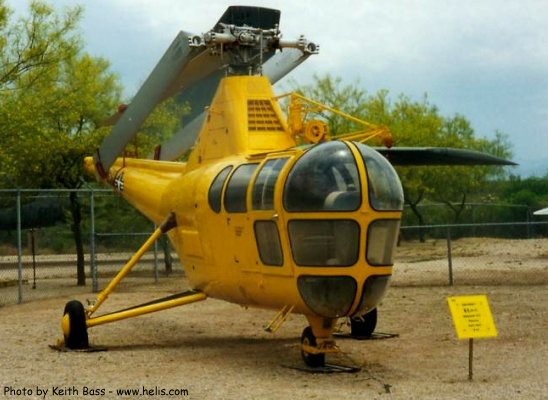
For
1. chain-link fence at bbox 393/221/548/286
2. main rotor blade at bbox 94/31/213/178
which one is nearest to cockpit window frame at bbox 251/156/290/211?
main rotor blade at bbox 94/31/213/178

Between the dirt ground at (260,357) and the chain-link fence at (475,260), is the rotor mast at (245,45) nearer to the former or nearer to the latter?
the dirt ground at (260,357)

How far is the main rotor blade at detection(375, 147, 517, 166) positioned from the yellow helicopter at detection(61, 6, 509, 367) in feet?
0.13

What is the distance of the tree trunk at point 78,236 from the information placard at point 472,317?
46.6 feet

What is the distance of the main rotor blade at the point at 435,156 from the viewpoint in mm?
14195

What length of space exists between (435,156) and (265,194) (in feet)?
16.8

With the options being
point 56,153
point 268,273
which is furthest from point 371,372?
point 56,153

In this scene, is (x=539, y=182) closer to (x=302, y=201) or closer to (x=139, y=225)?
(x=139, y=225)

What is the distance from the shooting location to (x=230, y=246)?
1139cm

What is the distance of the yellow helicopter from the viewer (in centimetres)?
978

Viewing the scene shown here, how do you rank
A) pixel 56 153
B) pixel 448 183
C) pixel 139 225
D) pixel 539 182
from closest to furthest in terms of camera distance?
pixel 56 153, pixel 139 225, pixel 448 183, pixel 539 182

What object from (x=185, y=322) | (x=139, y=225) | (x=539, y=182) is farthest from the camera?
(x=539, y=182)

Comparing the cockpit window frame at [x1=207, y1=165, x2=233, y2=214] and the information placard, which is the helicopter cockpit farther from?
the cockpit window frame at [x1=207, y1=165, x2=233, y2=214]

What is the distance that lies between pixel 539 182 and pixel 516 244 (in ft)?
101

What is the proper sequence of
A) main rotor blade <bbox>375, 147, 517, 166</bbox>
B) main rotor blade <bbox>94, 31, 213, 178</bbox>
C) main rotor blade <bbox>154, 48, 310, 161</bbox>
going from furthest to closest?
main rotor blade <bbox>154, 48, 310, 161</bbox>, main rotor blade <bbox>375, 147, 517, 166</bbox>, main rotor blade <bbox>94, 31, 213, 178</bbox>
